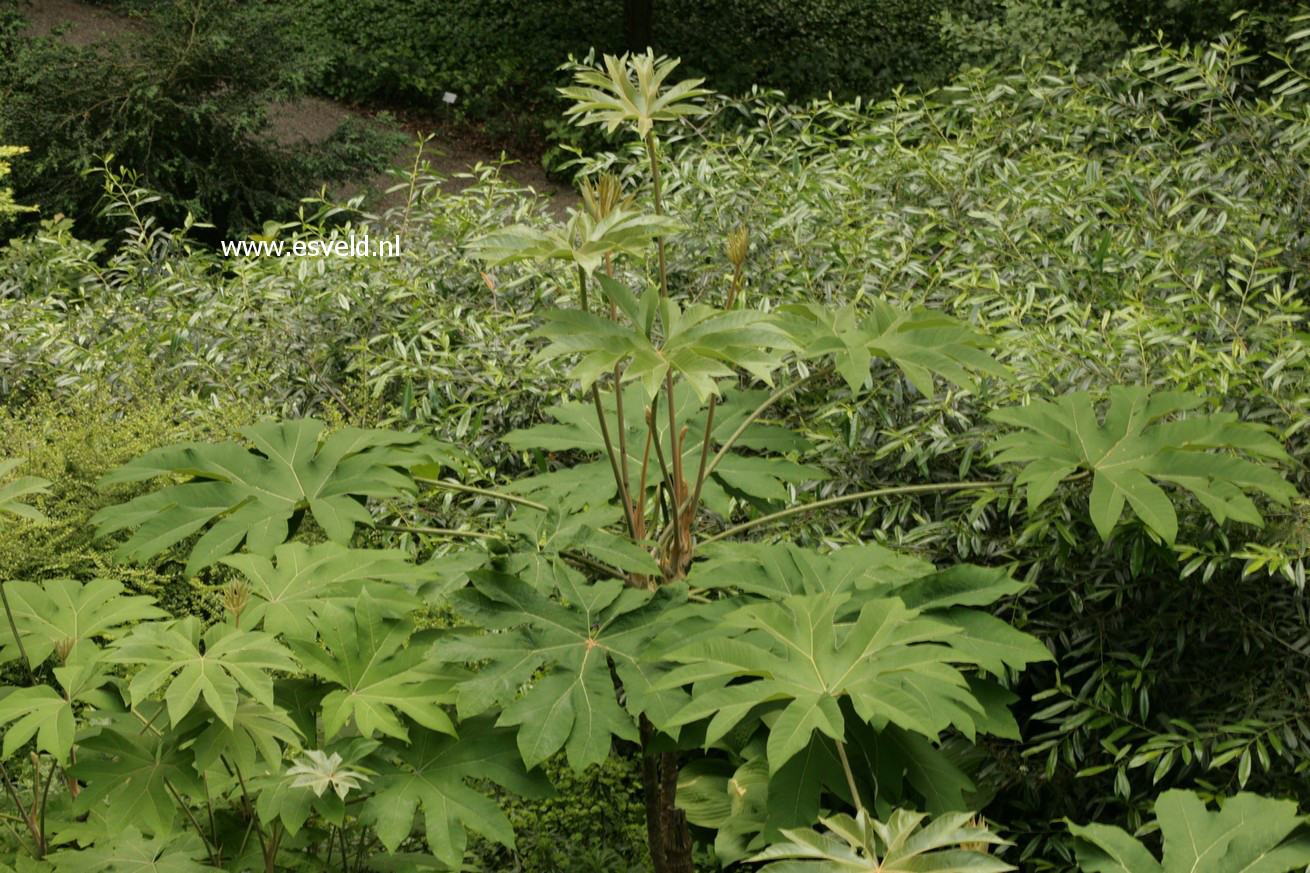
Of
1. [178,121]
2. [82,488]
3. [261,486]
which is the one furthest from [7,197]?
[261,486]

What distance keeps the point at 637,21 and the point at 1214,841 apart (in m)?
9.20

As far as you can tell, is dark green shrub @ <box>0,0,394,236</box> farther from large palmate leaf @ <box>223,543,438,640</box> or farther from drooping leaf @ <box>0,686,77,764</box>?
drooping leaf @ <box>0,686,77,764</box>

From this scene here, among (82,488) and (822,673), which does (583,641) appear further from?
(82,488)

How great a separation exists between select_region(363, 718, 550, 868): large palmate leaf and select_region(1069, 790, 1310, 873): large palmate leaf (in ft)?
2.82

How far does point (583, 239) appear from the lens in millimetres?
1784

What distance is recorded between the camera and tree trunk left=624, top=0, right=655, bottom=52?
9.67m

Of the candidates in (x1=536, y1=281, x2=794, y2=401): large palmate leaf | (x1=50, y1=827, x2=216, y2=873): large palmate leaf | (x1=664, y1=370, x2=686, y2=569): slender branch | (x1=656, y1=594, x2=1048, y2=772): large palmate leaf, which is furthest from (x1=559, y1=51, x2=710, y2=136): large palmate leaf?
(x1=50, y1=827, x2=216, y2=873): large palmate leaf

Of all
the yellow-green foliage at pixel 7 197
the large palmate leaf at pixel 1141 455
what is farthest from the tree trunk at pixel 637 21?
the large palmate leaf at pixel 1141 455

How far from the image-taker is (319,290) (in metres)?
4.20

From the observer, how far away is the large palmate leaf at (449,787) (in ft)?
5.72

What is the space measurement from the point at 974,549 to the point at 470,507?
1568 millimetres

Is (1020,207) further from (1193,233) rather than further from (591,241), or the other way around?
(591,241)

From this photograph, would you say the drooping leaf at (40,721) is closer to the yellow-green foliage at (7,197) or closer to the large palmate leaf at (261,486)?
the large palmate leaf at (261,486)

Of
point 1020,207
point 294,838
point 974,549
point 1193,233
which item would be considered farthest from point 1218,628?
point 294,838
